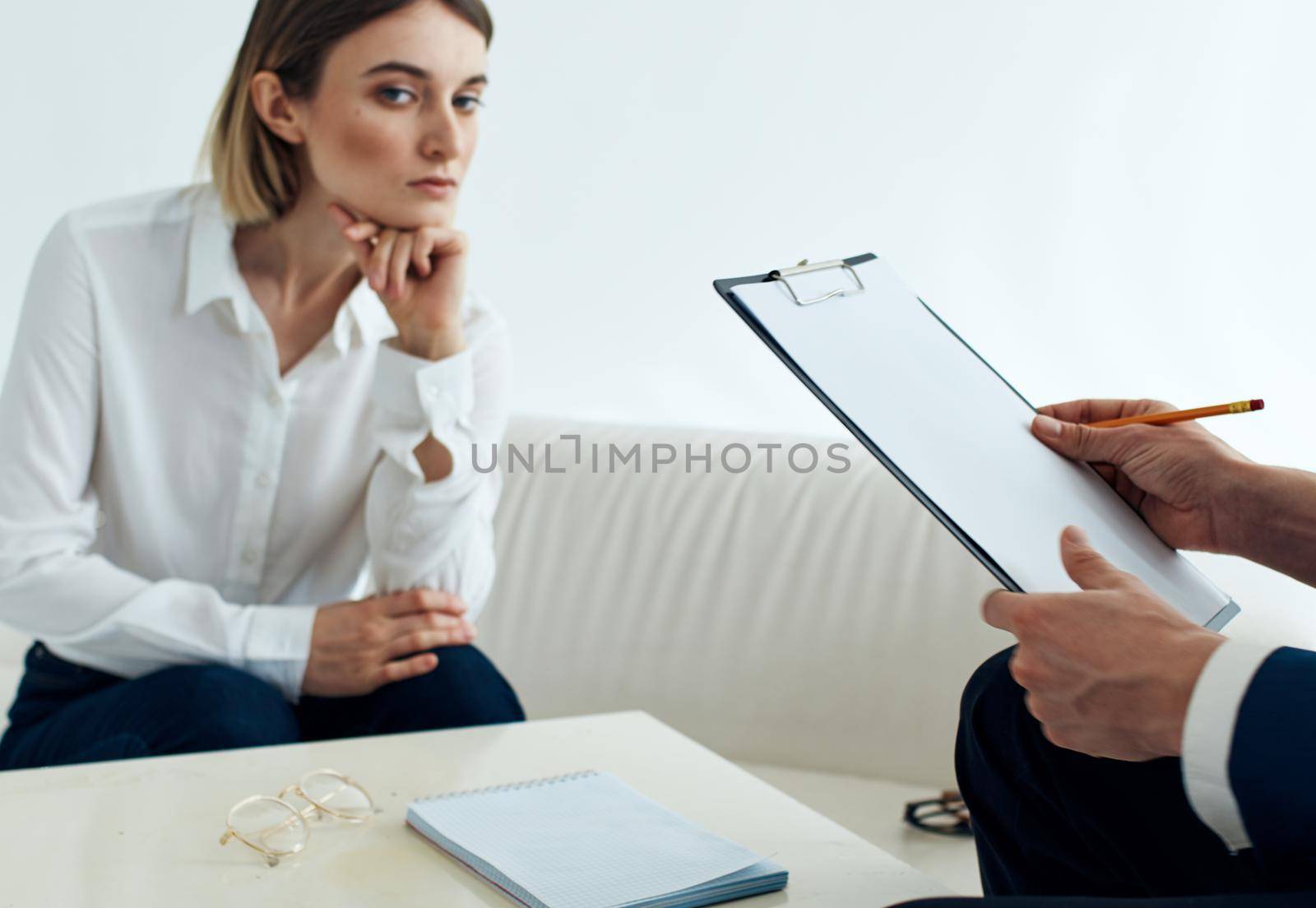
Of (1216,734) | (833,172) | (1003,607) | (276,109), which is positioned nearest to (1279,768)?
(1216,734)

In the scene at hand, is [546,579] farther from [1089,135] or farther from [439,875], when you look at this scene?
[1089,135]

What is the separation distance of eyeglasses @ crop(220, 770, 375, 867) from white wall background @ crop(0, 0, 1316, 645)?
4.57 feet

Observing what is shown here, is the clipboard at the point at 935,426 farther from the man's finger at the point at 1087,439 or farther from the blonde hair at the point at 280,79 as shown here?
the blonde hair at the point at 280,79

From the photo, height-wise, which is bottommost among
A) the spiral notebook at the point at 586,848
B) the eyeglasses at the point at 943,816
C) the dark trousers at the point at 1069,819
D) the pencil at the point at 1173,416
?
the eyeglasses at the point at 943,816

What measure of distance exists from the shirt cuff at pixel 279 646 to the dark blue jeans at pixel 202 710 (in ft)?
0.10

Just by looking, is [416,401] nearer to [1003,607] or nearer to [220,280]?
[220,280]

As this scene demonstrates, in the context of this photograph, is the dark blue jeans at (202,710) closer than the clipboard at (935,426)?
No

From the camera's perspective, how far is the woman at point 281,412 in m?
1.33

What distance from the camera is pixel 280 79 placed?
1419mm

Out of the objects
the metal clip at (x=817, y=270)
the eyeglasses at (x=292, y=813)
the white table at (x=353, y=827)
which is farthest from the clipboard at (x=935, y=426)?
the eyeglasses at (x=292, y=813)

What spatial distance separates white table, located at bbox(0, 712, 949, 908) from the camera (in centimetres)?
84

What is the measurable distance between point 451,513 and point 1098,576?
0.84m
